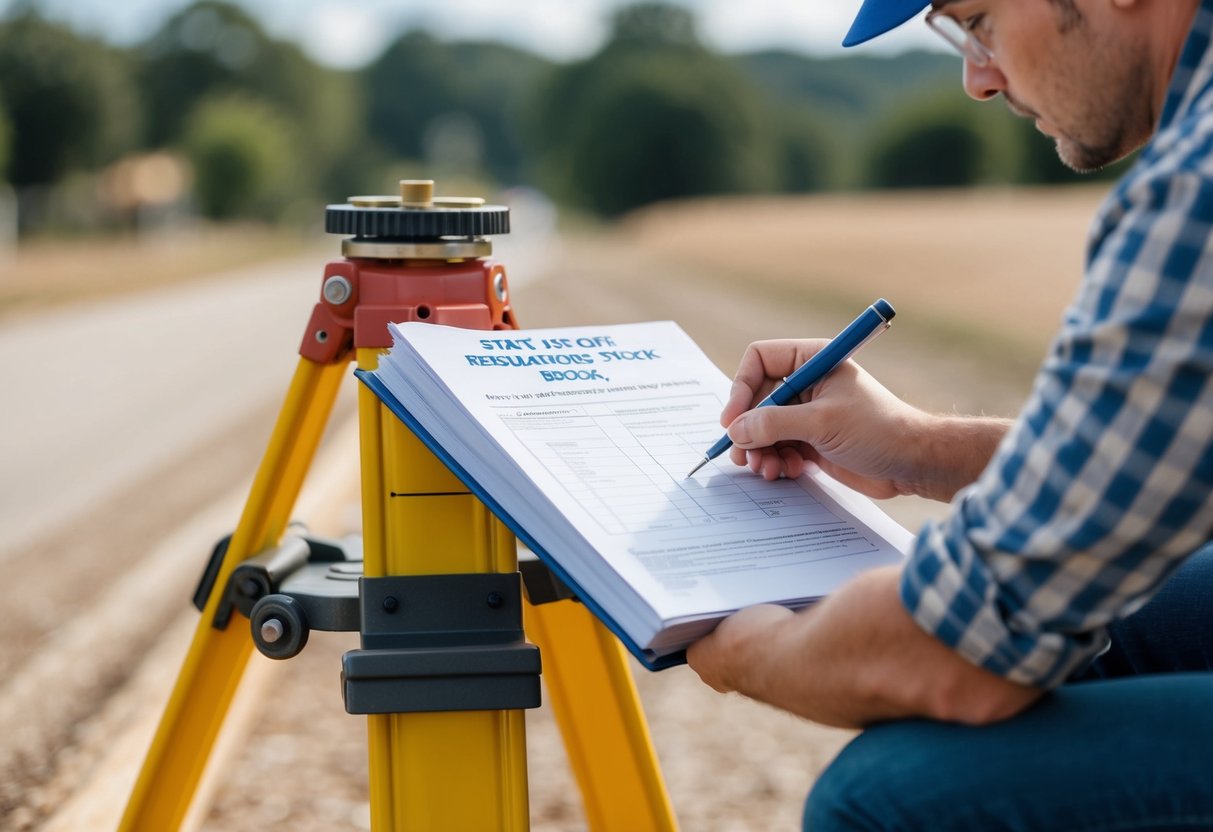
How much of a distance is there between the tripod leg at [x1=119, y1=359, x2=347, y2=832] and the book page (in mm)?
297

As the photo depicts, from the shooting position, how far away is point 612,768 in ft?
6.43

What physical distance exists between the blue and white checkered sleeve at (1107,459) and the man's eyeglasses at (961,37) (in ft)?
1.04

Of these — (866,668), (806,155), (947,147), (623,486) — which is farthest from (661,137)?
(866,668)

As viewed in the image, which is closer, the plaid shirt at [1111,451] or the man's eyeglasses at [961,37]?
the plaid shirt at [1111,451]

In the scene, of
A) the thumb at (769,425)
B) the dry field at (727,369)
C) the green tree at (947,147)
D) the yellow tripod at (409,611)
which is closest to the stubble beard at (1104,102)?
the thumb at (769,425)

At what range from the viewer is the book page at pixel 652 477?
1.40 metres

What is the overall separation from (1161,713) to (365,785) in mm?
1750

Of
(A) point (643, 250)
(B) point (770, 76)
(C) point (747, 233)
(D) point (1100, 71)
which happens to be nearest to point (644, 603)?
(D) point (1100, 71)

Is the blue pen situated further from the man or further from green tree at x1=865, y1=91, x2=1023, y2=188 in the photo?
green tree at x1=865, y1=91, x2=1023, y2=188

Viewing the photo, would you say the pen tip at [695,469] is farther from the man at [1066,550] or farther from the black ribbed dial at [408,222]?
the black ribbed dial at [408,222]

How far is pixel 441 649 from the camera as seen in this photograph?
153 centimetres

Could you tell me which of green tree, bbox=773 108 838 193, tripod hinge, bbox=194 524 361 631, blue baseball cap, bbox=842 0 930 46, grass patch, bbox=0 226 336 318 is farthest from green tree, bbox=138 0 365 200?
blue baseball cap, bbox=842 0 930 46

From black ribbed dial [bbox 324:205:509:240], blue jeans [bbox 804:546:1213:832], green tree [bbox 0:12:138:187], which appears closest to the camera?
blue jeans [bbox 804:546:1213:832]

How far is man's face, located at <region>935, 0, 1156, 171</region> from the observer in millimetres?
1250
